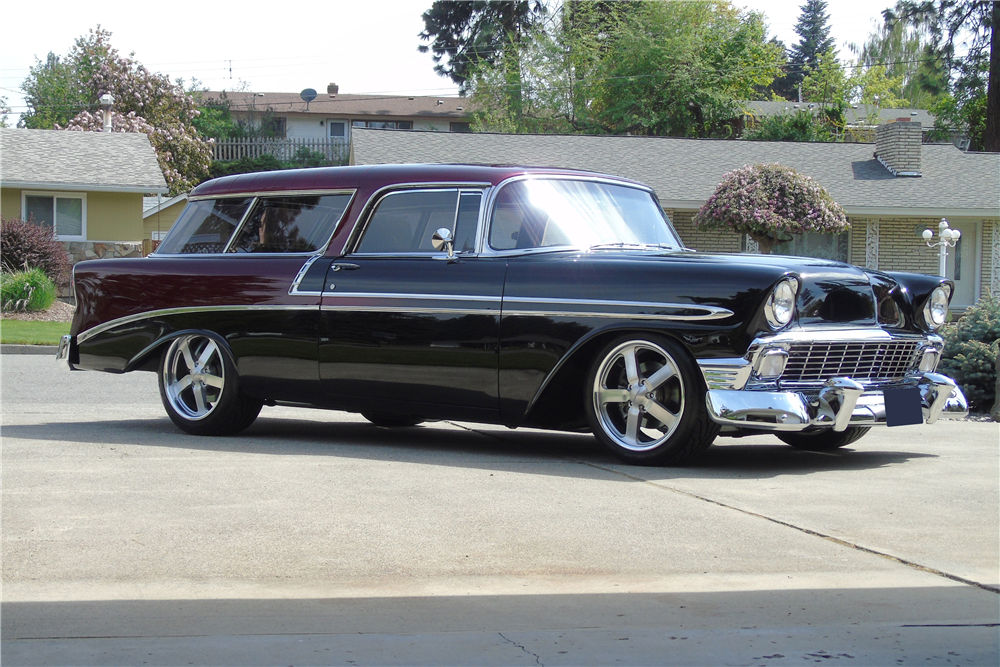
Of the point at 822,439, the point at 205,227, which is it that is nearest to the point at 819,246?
the point at 822,439

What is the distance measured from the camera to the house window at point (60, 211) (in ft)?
93.6

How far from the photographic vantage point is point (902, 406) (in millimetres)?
6051

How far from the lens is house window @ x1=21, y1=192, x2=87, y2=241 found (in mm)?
28531

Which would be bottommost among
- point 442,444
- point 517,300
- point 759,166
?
point 442,444

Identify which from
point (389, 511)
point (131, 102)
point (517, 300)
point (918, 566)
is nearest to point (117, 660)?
point (389, 511)

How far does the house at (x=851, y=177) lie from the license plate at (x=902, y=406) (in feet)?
69.0

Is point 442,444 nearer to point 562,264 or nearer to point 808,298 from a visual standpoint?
point 562,264

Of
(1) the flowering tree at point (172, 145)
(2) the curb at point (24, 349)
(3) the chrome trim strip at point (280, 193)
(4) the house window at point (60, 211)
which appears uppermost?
(1) the flowering tree at point (172, 145)

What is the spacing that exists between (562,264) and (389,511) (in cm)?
196

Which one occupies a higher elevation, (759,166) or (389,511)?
(759,166)

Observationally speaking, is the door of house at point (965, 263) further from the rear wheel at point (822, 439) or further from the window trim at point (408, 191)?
the window trim at point (408, 191)

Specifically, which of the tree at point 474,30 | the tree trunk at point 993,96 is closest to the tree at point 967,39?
the tree trunk at point 993,96

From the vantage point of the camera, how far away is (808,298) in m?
5.87

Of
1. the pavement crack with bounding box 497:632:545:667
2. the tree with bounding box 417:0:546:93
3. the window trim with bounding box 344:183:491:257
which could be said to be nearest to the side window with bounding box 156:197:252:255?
the window trim with bounding box 344:183:491:257
